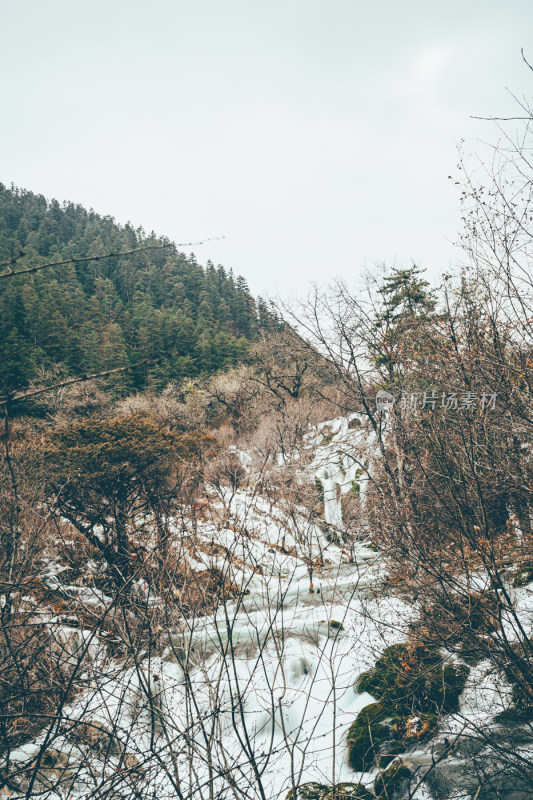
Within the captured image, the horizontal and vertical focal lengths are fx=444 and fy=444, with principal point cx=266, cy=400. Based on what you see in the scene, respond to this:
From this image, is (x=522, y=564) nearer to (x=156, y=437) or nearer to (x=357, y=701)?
(x=357, y=701)

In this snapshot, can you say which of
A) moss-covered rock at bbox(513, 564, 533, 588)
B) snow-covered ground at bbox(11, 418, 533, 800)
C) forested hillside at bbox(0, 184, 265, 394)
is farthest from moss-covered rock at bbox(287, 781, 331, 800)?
forested hillside at bbox(0, 184, 265, 394)

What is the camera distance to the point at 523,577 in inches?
278

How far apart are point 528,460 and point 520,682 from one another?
2.70 metres

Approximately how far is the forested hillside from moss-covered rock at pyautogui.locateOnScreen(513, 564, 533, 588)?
6332 millimetres

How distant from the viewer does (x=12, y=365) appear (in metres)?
1.54

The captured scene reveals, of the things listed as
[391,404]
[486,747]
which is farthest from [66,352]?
[391,404]

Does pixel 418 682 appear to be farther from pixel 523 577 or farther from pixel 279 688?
pixel 279 688

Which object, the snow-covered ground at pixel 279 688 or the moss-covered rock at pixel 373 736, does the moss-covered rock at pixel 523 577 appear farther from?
the moss-covered rock at pixel 373 736

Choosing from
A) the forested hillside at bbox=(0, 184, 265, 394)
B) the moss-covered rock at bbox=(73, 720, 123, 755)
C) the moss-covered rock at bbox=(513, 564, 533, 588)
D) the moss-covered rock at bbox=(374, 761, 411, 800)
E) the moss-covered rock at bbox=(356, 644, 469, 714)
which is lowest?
the moss-covered rock at bbox=(374, 761, 411, 800)

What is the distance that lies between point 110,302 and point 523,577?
3452 centimetres

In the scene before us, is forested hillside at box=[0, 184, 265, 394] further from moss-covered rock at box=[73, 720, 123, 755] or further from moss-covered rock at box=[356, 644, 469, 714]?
moss-covered rock at box=[356, 644, 469, 714]

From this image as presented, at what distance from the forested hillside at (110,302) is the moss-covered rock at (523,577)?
6332 millimetres

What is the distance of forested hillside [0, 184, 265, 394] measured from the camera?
1.30 m

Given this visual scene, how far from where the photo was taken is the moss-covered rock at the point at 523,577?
22.8 ft
